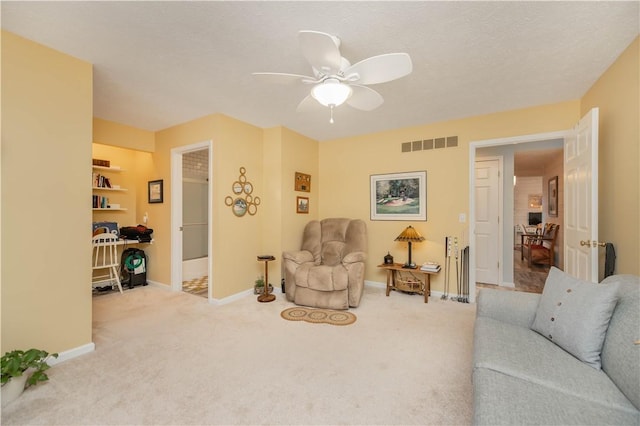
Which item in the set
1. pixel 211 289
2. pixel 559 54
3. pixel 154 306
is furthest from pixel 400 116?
pixel 154 306

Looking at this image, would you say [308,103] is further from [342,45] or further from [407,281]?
[407,281]

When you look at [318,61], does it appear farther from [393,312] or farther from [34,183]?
[393,312]

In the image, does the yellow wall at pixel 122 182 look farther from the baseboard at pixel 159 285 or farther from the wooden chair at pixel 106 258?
the baseboard at pixel 159 285

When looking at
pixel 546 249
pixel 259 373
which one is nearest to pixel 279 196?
pixel 259 373

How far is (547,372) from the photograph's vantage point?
4.19 feet

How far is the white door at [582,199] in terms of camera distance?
7.29 ft

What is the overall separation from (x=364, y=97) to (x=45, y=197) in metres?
2.58

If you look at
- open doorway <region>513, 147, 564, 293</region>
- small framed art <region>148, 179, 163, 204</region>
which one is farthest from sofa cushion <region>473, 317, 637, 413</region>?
small framed art <region>148, 179, 163, 204</region>

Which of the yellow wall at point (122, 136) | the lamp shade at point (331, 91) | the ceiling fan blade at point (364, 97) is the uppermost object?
the yellow wall at point (122, 136)

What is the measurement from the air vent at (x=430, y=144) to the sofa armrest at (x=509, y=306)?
7.83 feet

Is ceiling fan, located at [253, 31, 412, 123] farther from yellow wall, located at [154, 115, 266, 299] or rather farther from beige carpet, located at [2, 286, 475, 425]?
beige carpet, located at [2, 286, 475, 425]

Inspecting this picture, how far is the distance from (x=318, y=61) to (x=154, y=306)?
11.2 ft

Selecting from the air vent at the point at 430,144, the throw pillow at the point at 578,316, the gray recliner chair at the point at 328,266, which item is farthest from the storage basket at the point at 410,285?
the throw pillow at the point at 578,316

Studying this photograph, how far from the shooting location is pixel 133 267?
425 centimetres
